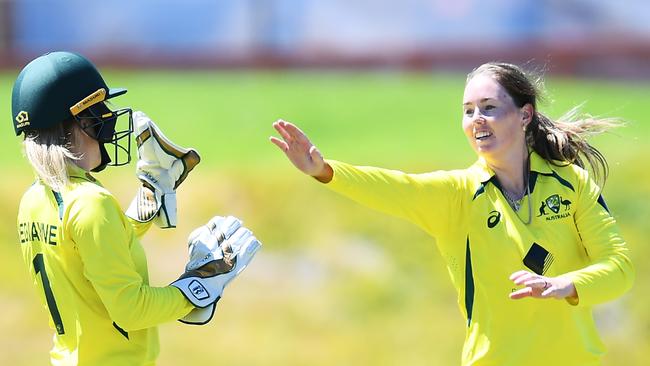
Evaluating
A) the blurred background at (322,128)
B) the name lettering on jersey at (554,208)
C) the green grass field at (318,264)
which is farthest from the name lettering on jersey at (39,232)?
the green grass field at (318,264)

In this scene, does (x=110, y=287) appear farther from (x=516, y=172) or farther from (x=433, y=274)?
(x=433, y=274)

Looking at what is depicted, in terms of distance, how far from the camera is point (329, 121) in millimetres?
13602

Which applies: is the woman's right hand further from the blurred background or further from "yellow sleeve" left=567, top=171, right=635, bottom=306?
the blurred background

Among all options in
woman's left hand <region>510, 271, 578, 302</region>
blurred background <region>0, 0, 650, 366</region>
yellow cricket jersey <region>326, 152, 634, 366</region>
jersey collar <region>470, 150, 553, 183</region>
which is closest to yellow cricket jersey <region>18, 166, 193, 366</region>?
yellow cricket jersey <region>326, 152, 634, 366</region>

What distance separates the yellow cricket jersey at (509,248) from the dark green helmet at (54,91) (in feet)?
3.12

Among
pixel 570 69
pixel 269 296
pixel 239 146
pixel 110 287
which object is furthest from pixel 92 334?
pixel 570 69

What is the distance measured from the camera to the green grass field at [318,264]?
972 cm

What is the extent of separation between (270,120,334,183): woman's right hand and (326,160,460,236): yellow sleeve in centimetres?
4

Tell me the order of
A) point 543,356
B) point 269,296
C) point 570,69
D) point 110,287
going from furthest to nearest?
point 570,69 < point 269,296 < point 543,356 < point 110,287

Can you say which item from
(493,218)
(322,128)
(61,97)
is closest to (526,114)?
(493,218)

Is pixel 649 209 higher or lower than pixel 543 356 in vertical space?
lower

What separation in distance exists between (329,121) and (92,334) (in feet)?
32.5

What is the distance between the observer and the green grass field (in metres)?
9.72

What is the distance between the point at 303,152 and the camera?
A: 13.6ft
